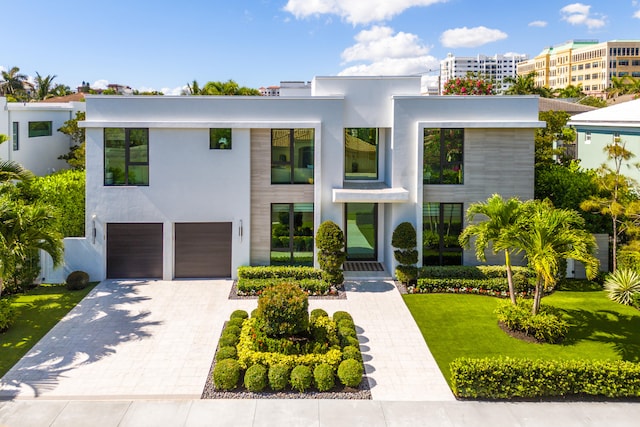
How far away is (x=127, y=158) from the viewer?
78.3 feet

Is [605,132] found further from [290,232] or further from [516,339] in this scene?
[290,232]

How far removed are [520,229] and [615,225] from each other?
7539 millimetres

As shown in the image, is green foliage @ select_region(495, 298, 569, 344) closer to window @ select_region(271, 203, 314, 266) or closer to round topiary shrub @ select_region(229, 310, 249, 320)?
round topiary shrub @ select_region(229, 310, 249, 320)

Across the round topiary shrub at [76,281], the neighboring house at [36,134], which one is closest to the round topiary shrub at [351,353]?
the round topiary shrub at [76,281]

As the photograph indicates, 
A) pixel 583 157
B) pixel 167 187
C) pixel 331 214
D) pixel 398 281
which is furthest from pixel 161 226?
pixel 583 157

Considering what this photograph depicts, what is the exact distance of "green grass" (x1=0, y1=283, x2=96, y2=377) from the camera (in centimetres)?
1698

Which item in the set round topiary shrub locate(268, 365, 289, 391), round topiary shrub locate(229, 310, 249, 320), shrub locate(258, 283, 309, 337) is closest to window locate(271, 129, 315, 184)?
round topiary shrub locate(229, 310, 249, 320)

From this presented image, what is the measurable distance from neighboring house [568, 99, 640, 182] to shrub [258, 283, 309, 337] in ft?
56.3

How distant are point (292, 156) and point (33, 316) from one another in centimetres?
1132

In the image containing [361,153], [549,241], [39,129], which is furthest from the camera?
[39,129]

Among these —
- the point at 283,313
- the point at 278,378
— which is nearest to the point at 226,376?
the point at 278,378

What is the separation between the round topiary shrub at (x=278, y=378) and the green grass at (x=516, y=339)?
14.4ft

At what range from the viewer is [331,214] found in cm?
2427

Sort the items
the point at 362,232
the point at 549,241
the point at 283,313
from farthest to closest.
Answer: the point at 362,232 < the point at 549,241 < the point at 283,313
